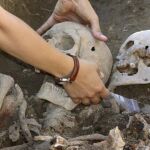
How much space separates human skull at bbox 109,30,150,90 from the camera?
102 inches

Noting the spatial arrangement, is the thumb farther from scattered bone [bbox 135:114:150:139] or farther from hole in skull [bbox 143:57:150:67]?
scattered bone [bbox 135:114:150:139]

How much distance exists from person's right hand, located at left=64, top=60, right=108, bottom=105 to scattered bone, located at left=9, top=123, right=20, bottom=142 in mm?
300

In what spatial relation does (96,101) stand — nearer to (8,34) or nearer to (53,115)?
(53,115)

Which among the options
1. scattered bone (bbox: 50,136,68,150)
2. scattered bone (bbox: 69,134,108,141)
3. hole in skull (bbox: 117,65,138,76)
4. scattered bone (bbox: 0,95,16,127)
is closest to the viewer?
scattered bone (bbox: 50,136,68,150)

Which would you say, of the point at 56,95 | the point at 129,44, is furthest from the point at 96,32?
the point at 56,95

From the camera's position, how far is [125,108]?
8.03 feet

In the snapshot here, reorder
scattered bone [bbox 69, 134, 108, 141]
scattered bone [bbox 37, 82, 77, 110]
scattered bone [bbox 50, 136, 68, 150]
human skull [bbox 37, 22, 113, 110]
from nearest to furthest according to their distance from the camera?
scattered bone [bbox 50, 136, 68, 150]
scattered bone [bbox 69, 134, 108, 141]
scattered bone [bbox 37, 82, 77, 110]
human skull [bbox 37, 22, 113, 110]

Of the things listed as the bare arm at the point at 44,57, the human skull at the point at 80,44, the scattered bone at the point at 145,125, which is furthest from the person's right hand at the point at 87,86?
the scattered bone at the point at 145,125

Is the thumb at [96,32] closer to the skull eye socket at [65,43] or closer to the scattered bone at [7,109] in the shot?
the skull eye socket at [65,43]

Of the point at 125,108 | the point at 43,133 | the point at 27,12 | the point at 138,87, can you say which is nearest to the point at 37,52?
the point at 43,133

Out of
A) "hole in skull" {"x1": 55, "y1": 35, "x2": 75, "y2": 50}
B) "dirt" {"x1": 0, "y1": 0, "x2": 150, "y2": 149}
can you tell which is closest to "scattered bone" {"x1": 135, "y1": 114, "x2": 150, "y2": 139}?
"hole in skull" {"x1": 55, "y1": 35, "x2": 75, "y2": 50}

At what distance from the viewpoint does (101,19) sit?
135 inches

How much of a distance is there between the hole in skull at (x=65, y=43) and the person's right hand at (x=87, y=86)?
30cm

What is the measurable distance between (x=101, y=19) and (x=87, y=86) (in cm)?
120
